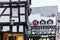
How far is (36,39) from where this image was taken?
43781 mm

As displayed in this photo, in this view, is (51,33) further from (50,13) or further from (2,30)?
(2,30)

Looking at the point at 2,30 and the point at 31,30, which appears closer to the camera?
the point at 2,30

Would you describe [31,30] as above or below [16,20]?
below

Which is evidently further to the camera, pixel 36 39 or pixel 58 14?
pixel 58 14

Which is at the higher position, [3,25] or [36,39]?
[3,25]

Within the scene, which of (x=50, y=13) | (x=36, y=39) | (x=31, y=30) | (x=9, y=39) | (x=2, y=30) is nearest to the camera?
(x=2, y=30)

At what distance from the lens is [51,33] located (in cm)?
4122

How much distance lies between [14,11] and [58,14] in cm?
2778

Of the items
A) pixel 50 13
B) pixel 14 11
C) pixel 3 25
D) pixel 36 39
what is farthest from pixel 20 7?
pixel 50 13

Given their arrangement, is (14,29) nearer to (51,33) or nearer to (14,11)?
(14,11)

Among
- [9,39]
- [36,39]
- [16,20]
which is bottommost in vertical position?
[36,39]

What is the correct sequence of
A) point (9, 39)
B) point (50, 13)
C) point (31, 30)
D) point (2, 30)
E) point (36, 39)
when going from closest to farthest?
point (2, 30)
point (9, 39)
point (31, 30)
point (36, 39)
point (50, 13)

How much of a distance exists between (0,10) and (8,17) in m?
1.01

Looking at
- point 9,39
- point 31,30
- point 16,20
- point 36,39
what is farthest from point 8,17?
point 36,39
